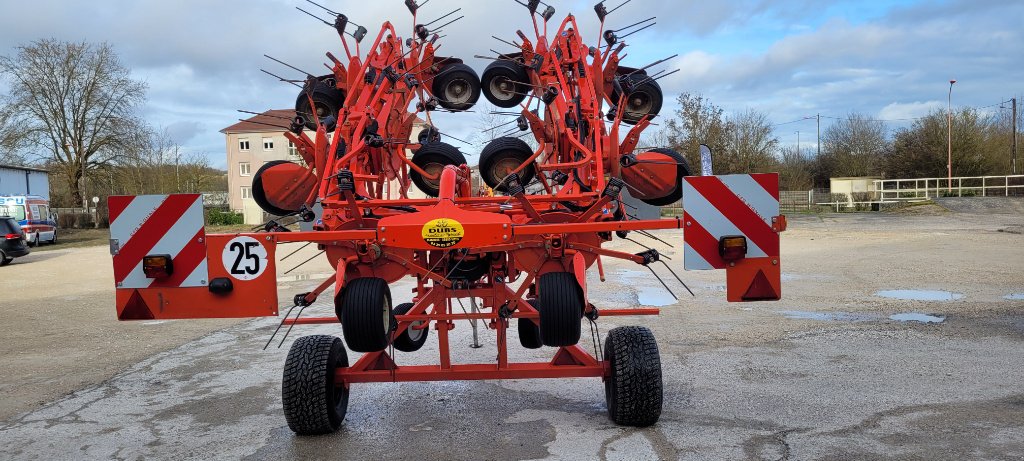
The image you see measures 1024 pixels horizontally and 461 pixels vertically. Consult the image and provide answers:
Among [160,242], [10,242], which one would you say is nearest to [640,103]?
[160,242]

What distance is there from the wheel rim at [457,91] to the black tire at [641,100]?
1272mm

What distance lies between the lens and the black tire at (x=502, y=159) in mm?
6551

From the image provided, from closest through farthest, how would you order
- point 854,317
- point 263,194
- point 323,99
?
point 263,194
point 323,99
point 854,317

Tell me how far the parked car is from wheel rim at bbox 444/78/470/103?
34.9 metres

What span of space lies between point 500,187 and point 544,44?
5.10ft

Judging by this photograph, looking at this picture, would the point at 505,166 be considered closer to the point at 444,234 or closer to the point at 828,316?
the point at 444,234

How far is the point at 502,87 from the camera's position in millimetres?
7133

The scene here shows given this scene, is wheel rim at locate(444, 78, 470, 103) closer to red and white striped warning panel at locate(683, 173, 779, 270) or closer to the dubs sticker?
the dubs sticker

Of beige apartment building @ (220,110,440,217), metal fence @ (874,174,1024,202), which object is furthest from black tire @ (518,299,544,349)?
beige apartment building @ (220,110,440,217)

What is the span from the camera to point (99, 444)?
550 centimetres

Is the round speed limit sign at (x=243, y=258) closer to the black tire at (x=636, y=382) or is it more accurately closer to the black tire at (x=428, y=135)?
the black tire at (x=428, y=135)

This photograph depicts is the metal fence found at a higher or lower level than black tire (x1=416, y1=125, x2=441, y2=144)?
lower

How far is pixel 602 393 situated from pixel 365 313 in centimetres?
244

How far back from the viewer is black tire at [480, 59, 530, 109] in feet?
23.2
